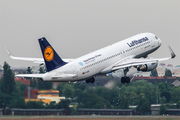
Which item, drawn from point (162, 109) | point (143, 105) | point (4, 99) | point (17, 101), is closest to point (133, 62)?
point (17, 101)

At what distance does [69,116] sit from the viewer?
267ft

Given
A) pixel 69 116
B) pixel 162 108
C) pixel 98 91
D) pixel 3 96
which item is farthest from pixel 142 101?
pixel 3 96

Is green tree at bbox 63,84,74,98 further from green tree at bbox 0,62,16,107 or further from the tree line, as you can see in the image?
green tree at bbox 0,62,16,107

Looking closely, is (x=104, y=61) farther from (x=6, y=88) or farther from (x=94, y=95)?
(x=6, y=88)

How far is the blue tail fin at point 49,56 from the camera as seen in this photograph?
5678cm

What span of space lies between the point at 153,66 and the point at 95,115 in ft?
86.9

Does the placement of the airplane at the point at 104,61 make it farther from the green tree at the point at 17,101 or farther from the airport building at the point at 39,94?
the green tree at the point at 17,101

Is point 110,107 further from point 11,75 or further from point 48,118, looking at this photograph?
point 11,75

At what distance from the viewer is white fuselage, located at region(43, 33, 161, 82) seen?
58.8 metres

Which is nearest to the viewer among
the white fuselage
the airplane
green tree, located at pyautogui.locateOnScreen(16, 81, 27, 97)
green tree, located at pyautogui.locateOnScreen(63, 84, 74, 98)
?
the airplane

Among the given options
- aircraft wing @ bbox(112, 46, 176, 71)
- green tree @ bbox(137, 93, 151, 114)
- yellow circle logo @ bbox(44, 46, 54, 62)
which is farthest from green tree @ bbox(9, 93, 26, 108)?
green tree @ bbox(137, 93, 151, 114)

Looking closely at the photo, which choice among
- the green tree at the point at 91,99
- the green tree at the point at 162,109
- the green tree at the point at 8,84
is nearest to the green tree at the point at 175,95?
the green tree at the point at 162,109

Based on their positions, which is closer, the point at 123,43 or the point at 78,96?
the point at 123,43

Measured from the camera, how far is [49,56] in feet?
189
